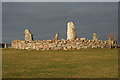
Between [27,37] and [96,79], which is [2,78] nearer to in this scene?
[96,79]

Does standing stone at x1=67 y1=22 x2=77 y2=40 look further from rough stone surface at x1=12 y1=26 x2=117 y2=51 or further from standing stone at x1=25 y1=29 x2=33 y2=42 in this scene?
standing stone at x1=25 y1=29 x2=33 y2=42

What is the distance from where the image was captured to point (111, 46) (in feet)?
90.3

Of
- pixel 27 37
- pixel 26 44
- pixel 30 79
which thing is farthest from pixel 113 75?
pixel 27 37

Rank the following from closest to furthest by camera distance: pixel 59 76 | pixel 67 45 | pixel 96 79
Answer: pixel 96 79
pixel 59 76
pixel 67 45

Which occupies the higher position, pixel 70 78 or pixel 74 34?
pixel 74 34

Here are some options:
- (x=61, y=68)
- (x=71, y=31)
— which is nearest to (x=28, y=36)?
(x=71, y=31)

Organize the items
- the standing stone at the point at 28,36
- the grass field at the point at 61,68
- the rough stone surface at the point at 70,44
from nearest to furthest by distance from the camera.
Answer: the grass field at the point at 61,68 → the rough stone surface at the point at 70,44 → the standing stone at the point at 28,36

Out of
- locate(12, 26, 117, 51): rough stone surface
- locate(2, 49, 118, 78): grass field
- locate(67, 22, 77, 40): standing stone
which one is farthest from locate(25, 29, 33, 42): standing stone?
locate(2, 49, 118, 78): grass field

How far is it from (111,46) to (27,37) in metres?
15.9

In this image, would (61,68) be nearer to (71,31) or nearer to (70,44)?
(70,44)

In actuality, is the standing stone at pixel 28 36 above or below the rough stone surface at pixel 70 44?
above

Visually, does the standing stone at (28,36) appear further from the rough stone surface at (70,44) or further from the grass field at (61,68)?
the grass field at (61,68)

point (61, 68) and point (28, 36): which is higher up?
point (28, 36)

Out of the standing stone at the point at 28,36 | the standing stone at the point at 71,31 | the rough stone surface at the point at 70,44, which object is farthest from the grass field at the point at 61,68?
the standing stone at the point at 28,36
